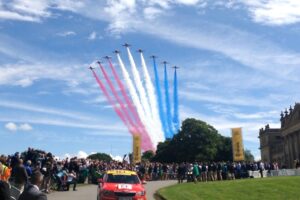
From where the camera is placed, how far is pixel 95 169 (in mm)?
36500

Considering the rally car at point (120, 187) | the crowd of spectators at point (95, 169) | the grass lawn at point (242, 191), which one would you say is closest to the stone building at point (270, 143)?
the crowd of spectators at point (95, 169)

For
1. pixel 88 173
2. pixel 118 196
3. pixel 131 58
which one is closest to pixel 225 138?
pixel 131 58

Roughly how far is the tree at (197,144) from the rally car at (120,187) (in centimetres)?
7339

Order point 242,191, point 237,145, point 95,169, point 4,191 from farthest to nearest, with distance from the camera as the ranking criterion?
point 237,145
point 95,169
point 242,191
point 4,191

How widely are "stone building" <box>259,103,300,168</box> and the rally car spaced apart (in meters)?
73.6

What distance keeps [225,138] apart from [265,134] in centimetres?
5261

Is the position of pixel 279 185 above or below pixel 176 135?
below

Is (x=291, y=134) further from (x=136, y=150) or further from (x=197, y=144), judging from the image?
(x=136, y=150)

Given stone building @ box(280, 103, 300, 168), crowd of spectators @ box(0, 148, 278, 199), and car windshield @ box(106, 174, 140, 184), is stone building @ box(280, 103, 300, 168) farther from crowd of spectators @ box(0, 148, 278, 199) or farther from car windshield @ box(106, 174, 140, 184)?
car windshield @ box(106, 174, 140, 184)

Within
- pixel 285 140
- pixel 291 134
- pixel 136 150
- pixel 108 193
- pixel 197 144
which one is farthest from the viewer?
pixel 285 140

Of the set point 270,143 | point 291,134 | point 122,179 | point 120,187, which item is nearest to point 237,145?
point 122,179

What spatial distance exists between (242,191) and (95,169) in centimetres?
1362

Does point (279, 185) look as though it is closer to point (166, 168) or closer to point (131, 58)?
point (166, 168)

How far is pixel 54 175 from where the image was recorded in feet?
89.0
